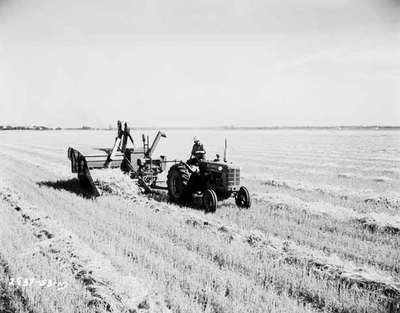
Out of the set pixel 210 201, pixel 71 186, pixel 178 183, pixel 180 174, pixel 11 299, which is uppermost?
pixel 180 174

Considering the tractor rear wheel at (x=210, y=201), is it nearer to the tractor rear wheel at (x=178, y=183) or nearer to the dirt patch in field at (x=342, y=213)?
the tractor rear wheel at (x=178, y=183)

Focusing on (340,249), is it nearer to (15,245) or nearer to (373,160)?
(15,245)

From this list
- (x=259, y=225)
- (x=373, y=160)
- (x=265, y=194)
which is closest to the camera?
(x=259, y=225)

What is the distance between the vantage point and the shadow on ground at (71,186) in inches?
400

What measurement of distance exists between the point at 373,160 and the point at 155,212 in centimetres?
1660

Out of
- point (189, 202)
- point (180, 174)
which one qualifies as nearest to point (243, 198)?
point (189, 202)

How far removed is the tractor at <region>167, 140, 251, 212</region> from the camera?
8383mm

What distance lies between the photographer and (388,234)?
6.88 m

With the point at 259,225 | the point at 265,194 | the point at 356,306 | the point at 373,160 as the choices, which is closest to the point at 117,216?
the point at 259,225

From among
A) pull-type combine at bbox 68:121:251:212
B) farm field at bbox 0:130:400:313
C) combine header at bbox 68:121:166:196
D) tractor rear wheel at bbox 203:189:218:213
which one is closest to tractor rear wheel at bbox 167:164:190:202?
pull-type combine at bbox 68:121:251:212

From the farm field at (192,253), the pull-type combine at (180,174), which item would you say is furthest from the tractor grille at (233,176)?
the farm field at (192,253)

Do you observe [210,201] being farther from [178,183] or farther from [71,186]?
[71,186]

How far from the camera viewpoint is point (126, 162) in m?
11.1

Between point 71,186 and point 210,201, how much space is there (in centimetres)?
525
